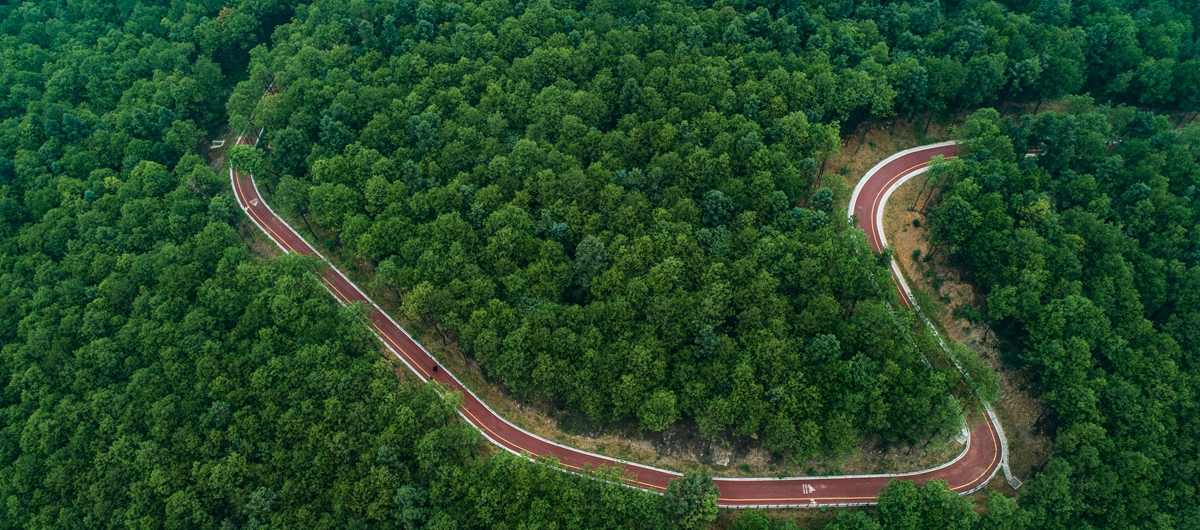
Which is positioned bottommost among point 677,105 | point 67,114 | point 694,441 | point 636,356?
point 694,441

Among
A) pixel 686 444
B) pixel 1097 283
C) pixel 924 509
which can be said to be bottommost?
pixel 686 444

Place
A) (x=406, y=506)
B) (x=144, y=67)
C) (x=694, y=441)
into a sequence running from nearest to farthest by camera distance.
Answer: (x=406, y=506), (x=694, y=441), (x=144, y=67)

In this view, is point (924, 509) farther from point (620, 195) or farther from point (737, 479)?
point (620, 195)

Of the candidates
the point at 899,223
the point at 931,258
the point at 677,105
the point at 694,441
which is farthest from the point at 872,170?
the point at 694,441

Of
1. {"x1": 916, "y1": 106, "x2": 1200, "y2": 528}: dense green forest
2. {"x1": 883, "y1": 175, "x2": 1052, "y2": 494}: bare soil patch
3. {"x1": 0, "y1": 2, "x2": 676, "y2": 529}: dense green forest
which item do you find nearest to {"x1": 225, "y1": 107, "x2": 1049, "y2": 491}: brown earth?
{"x1": 883, "y1": 175, "x2": 1052, "y2": 494}: bare soil patch

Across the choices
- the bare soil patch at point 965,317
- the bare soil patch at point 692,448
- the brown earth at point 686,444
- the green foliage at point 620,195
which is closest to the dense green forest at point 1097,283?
the bare soil patch at point 965,317

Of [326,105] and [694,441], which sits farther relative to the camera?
[326,105]

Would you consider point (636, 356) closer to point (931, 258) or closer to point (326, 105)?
point (931, 258)

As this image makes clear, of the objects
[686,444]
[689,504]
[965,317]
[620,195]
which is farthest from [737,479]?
[620,195]
